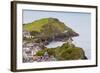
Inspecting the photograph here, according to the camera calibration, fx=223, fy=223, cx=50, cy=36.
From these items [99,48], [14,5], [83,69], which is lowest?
[83,69]

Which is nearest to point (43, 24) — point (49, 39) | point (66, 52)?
point (49, 39)

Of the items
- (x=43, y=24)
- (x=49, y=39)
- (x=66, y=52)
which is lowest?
(x=66, y=52)

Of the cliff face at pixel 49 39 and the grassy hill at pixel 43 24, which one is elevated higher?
the grassy hill at pixel 43 24

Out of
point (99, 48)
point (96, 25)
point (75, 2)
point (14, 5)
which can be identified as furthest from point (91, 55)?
point (14, 5)

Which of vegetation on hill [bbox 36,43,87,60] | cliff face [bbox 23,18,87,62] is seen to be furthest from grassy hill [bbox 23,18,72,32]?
vegetation on hill [bbox 36,43,87,60]

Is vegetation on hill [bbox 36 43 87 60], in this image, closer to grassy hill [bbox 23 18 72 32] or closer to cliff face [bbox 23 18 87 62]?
cliff face [bbox 23 18 87 62]

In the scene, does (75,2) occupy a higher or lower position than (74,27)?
higher

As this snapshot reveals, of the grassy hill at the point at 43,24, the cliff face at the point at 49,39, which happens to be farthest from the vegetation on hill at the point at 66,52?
the grassy hill at the point at 43,24

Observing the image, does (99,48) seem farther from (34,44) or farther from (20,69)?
(20,69)

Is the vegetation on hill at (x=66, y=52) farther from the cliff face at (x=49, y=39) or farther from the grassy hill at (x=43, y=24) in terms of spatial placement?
the grassy hill at (x=43, y=24)

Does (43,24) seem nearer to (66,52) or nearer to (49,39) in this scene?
(49,39)

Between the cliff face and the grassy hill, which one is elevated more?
the grassy hill
